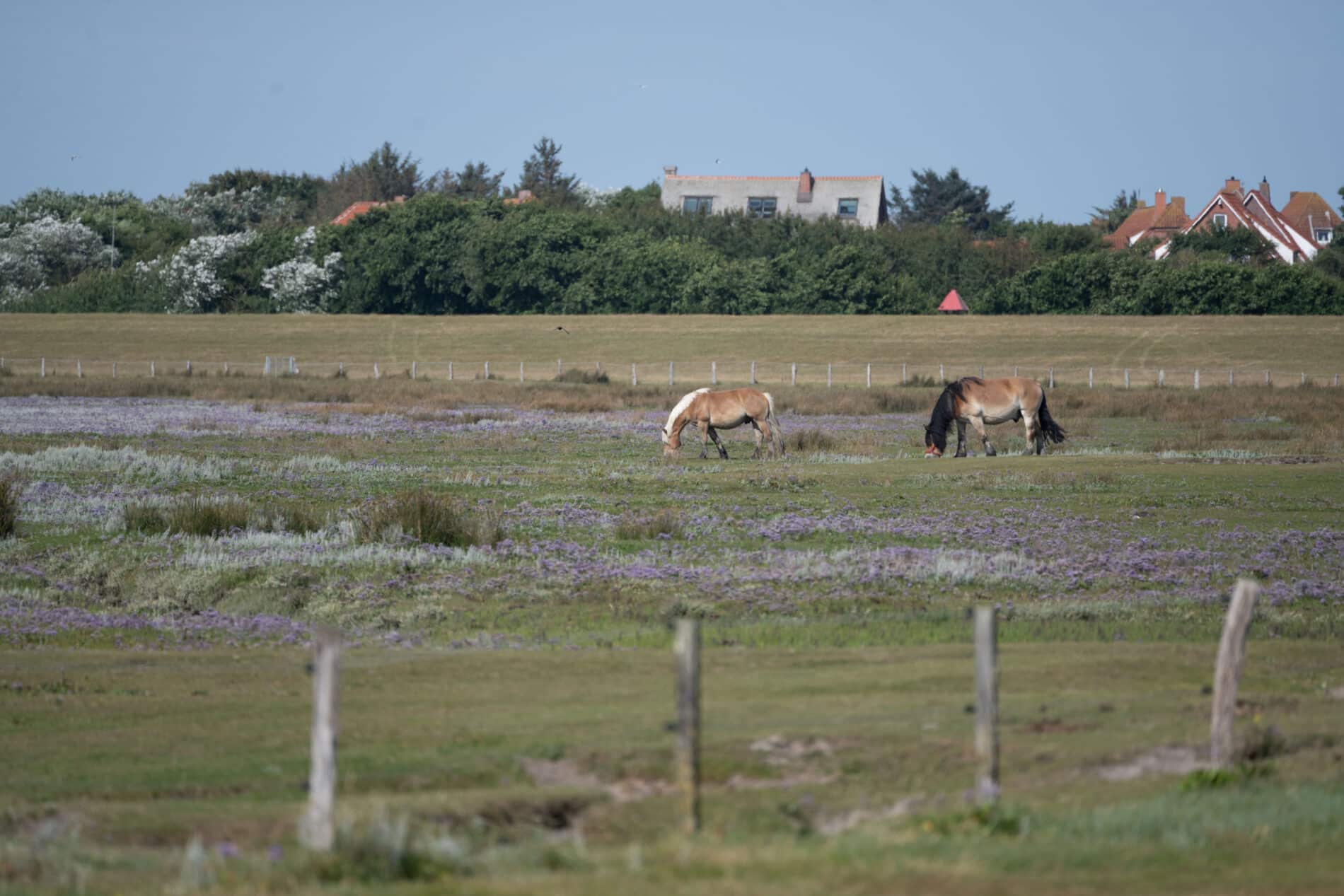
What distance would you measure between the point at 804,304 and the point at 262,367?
38046 millimetres

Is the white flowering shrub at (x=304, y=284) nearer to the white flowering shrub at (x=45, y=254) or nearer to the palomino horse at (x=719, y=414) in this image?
the white flowering shrub at (x=45, y=254)

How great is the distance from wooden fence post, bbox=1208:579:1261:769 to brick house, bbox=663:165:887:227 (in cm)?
12254

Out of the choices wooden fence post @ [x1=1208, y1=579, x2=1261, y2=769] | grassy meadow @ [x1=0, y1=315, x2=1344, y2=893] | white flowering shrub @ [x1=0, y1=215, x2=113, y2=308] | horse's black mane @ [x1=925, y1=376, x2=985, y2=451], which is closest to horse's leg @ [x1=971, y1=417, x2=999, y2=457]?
horse's black mane @ [x1=925, y1=376, x2=985, y2=451]

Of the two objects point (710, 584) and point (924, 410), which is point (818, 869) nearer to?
point (710, 584)

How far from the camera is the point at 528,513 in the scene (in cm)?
2527

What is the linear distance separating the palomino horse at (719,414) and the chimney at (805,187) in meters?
99.1

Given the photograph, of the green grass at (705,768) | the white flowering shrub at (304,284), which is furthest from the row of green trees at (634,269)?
the green grass at (705,768)

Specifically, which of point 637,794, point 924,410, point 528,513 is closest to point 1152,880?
point 637,794

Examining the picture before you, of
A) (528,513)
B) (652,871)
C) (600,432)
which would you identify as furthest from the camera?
(600,432)

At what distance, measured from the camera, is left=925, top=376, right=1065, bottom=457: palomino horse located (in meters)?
34.8

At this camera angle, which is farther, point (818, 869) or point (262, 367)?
point (262, 367)

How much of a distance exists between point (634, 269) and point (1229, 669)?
317 ft

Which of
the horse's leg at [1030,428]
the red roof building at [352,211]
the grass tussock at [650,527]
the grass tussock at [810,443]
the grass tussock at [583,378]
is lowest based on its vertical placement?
the grass tussock at [650,527]

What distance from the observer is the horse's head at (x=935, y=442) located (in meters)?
34.8
